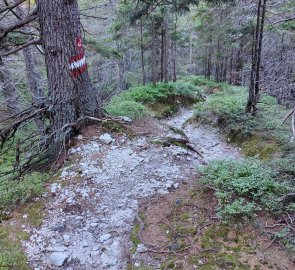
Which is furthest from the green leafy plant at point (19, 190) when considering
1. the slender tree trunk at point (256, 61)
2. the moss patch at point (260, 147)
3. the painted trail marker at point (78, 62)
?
A: the slender tree trunk at point (256, 61)

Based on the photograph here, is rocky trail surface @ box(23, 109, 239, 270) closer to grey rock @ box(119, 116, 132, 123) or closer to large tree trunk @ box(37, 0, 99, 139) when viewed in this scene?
grey rock @ box(119, 116, 132, 123)

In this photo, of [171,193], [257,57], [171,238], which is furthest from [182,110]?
[171,238]

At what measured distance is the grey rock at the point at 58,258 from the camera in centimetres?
279

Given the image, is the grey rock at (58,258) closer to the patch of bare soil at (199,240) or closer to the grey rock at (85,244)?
the grey rock at (85,244)

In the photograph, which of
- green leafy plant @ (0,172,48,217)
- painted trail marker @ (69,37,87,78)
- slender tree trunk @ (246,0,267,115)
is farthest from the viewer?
slender tree trunk @ (246,0,267,115)

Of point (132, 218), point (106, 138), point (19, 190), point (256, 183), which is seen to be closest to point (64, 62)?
point (106, 138)

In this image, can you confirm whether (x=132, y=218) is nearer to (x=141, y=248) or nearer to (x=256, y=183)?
(x=141, y=248)

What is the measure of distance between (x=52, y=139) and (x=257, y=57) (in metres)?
5.93

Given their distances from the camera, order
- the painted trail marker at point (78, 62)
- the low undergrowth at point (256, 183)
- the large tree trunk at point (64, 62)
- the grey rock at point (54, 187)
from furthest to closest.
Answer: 1. the painted trail marker at point (78, 62)
2. the large tree trunk at point (64, 62)
3. the grey rock at point (54, 187)
4. the low undergrowth at point (256, 183)

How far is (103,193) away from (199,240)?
156 cm

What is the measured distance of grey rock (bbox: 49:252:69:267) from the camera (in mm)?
2791

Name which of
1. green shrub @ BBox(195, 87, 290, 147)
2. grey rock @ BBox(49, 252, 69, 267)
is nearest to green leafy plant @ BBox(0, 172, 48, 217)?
grey rock @ BBox(49, 252, 69, 267)

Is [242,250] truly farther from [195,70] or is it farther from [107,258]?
[195,70]

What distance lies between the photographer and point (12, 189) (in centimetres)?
363
